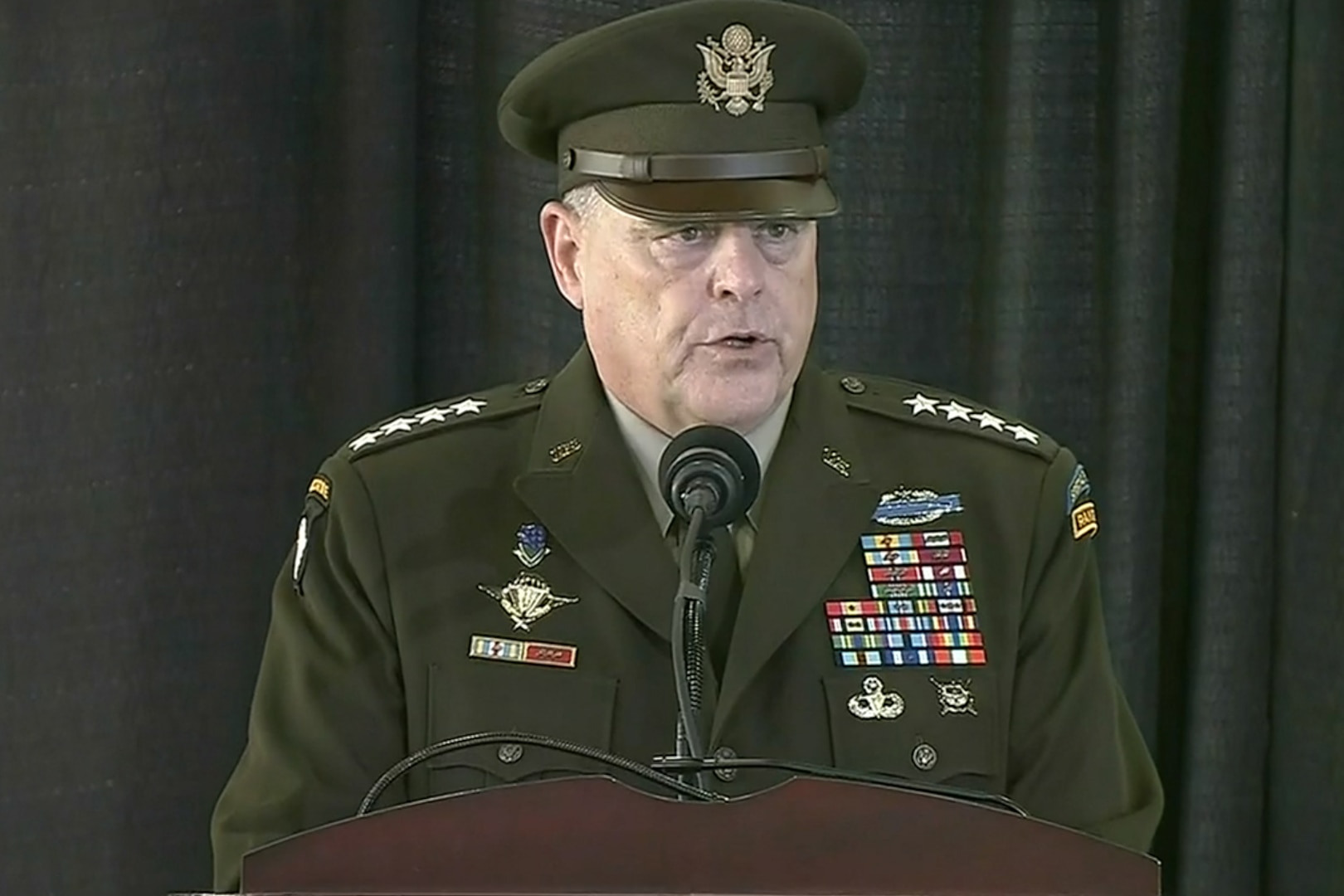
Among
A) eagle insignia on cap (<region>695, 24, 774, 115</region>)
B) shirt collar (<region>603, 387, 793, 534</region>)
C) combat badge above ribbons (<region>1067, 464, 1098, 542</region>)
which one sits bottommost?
combat badge above ribbons (<region>1067, 464, 1098, 542</region>)

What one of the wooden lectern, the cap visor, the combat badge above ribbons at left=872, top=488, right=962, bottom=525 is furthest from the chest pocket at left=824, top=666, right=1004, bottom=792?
the wooden lectern

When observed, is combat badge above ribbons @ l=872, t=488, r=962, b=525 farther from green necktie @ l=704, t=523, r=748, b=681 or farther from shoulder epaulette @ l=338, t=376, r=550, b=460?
shoulder epaulette @ l=338, t=376, r=550, b=460

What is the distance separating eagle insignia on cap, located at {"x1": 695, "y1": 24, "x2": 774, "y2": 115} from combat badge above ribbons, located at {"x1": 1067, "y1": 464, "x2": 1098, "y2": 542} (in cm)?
42

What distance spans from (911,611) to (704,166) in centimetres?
39

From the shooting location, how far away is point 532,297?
2.10 metres

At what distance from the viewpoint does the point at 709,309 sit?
141 cm

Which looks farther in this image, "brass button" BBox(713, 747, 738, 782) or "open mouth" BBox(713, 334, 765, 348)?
"open mouth" BBox(713, 334, 765, 348)

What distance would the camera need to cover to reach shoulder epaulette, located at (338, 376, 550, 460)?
5.26ft

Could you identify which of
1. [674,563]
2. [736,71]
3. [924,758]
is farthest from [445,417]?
[924,758]

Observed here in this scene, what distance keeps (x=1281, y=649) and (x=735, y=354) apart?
1015 mm

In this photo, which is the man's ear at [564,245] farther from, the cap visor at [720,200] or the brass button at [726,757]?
the brass button at [726,757]

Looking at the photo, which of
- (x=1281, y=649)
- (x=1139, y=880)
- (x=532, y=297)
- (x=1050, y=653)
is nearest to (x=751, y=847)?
(x=1139, y=880)

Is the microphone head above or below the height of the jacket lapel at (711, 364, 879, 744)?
above

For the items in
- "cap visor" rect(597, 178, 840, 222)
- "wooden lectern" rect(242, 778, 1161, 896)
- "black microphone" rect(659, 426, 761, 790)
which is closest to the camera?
"wooden lectern" rect(242, 778, 1161, 896)
